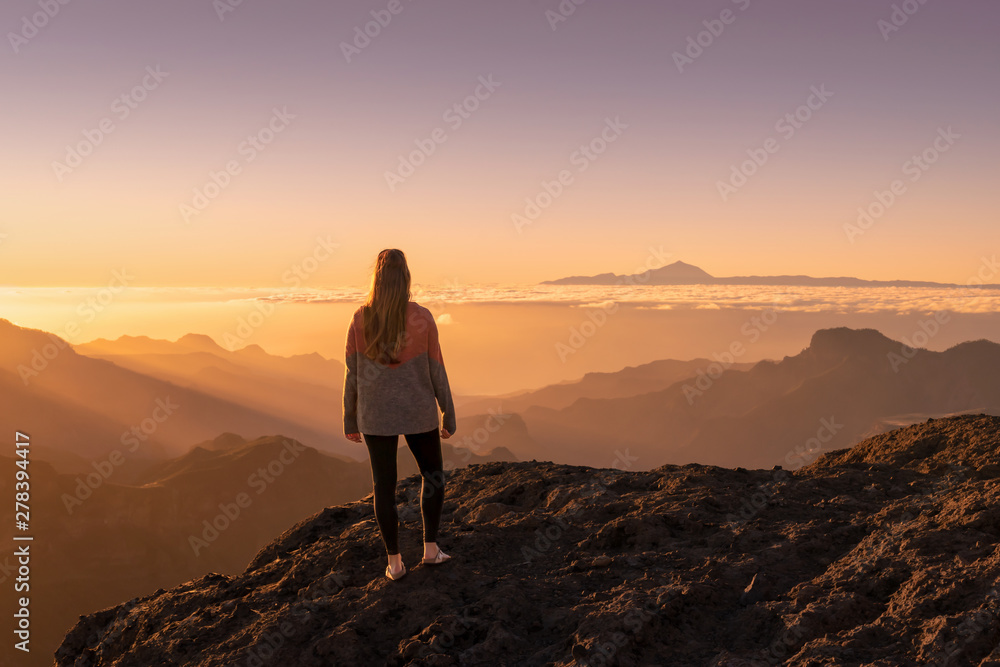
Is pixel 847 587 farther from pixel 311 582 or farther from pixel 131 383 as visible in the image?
pixel 131 383

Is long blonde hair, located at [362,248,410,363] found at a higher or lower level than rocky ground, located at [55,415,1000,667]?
higher

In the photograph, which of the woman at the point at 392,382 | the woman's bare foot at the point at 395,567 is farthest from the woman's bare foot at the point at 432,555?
the woman at the point at 392,382

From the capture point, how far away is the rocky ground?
4145mm

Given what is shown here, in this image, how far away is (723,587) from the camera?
15.8 feet

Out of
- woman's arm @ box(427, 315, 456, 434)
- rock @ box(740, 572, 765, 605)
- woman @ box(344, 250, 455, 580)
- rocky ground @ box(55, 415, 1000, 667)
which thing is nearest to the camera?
rocky ground @ box(55, 415, 1000, 667)

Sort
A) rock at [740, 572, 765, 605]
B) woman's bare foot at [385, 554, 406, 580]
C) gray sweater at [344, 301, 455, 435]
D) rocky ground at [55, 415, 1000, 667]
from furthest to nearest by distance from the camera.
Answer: woman's bare foot at [385, 554, 406, 580] → gray sweater at [344, 301, 455, 435] → rock at [740, 572, 765, 605] → rocky ground at [55, 415, 1000, 667]

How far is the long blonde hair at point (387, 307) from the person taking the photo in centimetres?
473

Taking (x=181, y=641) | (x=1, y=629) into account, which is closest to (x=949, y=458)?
(x=181, y=641)

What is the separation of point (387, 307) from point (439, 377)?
0.74 m
